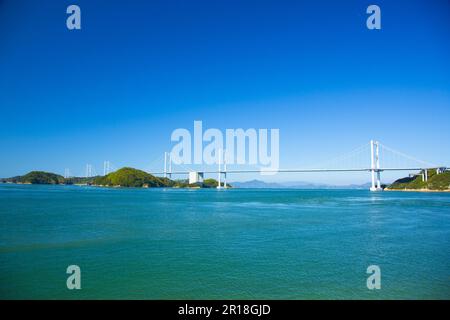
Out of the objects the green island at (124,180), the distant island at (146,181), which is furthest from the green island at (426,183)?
the green island at (124,180)

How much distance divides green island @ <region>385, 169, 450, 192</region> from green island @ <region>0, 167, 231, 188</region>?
2314 inches

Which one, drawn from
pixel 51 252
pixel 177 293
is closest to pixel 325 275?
pixel 177 293

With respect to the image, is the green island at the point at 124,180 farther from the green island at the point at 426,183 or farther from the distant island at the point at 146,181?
the green island at the point at 426,183

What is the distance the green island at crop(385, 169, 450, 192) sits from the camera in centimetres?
6291

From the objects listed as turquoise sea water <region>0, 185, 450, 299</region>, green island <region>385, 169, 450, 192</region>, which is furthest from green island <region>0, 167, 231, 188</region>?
turquoise sea water <region>0, 185, 450, 299</region>

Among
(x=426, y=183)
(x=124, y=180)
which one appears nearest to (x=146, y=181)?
(x=124, y=180)

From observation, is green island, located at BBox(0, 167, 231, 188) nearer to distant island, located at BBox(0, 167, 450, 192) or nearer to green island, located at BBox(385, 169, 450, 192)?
distant island, located at BBox(0, 167, 450, 192)

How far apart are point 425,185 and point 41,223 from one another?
7119cm

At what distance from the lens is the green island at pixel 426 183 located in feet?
206

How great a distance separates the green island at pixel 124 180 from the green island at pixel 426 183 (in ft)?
193

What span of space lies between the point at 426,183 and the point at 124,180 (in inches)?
2981
